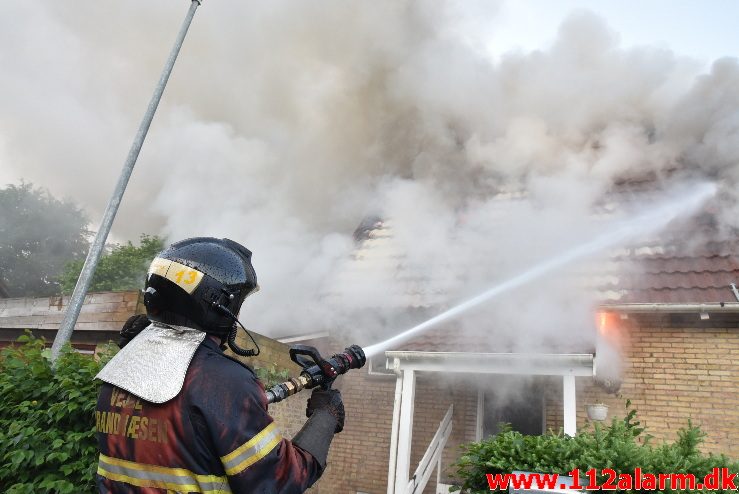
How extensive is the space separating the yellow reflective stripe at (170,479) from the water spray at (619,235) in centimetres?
520

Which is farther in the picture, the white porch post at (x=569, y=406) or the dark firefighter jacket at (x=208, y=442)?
the white porch post at (x=569, y=406)

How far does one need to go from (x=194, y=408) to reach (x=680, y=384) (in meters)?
6.10

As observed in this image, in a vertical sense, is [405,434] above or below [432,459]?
above

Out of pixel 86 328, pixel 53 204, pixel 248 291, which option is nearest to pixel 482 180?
pixel 86 328

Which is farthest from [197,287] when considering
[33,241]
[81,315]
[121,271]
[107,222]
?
[33,241]

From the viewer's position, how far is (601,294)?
6.21m

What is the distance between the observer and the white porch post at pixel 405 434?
240 inches

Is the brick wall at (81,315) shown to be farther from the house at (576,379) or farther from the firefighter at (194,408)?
the firefighter at (194,408)

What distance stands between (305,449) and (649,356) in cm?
568

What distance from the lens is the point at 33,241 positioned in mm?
31625

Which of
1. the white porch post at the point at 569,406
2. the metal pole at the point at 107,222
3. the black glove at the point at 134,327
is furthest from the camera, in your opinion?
the white porch post at the point at 569,406

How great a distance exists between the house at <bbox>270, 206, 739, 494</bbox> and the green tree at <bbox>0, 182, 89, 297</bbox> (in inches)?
1183

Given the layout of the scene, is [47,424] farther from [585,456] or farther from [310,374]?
[585,456]

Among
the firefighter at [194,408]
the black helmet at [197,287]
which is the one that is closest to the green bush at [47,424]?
the firefighter at [194,408]
